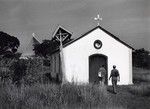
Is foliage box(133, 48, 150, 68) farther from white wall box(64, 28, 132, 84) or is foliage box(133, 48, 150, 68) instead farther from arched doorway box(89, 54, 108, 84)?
arched doorway box(89, 54, 108, 84)

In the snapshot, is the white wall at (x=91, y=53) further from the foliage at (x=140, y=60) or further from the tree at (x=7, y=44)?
the foliage at (x=140, y=60)

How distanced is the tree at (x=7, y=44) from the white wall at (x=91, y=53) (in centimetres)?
1121

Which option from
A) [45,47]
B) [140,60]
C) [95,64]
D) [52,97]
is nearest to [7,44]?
[95,64]

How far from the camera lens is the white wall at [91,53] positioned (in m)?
26.4

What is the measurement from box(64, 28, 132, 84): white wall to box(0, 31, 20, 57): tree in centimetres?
1121

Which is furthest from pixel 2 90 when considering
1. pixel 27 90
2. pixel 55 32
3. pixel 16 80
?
pixel 55 32

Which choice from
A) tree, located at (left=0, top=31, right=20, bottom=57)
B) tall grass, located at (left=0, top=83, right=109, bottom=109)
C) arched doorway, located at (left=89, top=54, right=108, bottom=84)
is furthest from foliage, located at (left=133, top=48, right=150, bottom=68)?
tall grass, located at (left=0, top=83, right=109, bottom=109)

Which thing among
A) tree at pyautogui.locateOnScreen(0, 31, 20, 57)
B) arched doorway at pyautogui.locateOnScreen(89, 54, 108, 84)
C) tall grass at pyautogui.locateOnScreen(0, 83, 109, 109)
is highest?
tree at pyautogui.locateOnScreen(0, 31, 20, 57)

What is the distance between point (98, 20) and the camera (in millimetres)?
26703

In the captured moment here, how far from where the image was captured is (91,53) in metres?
26.7

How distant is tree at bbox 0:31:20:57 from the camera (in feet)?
121

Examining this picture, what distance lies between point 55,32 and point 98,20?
155 inches

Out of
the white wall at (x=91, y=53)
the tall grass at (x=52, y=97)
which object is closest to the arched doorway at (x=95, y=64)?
the white wall at (x=91, y=53)

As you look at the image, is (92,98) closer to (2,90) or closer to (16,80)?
(2,90)
